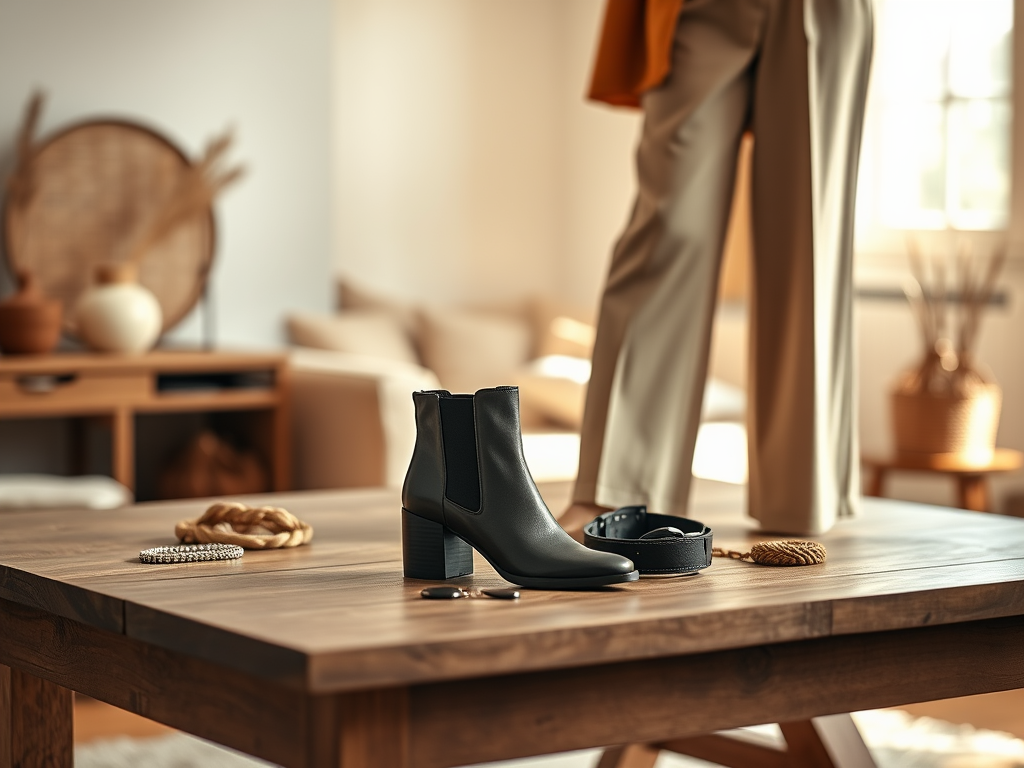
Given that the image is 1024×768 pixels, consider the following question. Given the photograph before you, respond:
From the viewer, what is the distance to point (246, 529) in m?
1.56

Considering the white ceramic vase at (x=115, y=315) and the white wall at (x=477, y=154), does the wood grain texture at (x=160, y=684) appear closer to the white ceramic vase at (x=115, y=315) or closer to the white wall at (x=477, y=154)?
the white ceramic vase at (x=115, y=315)

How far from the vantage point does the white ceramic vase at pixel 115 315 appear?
3.47 m

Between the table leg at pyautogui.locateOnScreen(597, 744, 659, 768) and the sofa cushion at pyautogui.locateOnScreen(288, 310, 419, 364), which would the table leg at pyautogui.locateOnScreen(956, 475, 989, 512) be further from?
the table leg at pyautogui.locateOnScreen(597, 744, 659, 768)

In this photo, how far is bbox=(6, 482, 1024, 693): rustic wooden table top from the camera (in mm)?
1010

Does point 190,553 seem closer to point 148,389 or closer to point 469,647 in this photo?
point 469,647

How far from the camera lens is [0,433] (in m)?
3.76

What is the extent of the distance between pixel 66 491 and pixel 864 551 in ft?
6.56

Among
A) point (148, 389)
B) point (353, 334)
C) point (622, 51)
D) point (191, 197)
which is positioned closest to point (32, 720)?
point (622, 51)

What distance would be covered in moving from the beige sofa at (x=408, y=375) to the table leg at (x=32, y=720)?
5.95ft

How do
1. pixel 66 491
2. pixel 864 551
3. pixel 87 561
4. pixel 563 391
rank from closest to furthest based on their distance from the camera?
pixel 87 561 < pixel 864 551 < pixel 66 491 < pixel 563 391

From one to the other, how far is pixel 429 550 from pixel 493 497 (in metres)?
0.10

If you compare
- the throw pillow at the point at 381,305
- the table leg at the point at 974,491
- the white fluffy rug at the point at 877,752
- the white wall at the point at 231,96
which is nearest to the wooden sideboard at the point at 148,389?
the white wall at the point at 231,96

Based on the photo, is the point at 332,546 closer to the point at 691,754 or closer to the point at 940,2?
the point at 691,754

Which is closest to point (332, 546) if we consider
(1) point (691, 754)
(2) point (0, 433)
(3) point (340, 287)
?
(1) point (691, 754)
